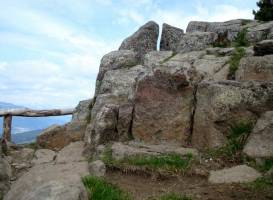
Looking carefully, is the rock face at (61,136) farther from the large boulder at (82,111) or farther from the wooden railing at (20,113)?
the wooden railing at (20,113)

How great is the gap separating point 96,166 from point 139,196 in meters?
2.12

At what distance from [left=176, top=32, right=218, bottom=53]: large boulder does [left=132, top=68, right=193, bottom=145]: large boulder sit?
536 cm

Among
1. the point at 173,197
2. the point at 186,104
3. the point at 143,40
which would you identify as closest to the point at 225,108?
the point at 186,104

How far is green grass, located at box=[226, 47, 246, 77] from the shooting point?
1435 cm

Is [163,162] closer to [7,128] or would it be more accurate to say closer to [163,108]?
[163,108]

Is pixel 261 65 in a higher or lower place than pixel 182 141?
higher

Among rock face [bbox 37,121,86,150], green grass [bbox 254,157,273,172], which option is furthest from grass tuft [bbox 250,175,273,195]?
rock face [bbox 37,121,86,150]

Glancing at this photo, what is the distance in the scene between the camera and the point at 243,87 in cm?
1224

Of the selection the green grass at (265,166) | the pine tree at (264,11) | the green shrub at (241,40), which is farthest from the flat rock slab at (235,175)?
the pine tree at (264,11)

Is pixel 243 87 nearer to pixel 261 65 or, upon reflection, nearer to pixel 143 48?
pixel 261 65

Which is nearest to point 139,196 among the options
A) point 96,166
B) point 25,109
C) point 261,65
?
point 96,166

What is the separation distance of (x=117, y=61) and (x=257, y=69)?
257 inches

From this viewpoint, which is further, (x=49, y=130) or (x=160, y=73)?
(x=49, y=130)

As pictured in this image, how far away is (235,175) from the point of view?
32.6 feet
